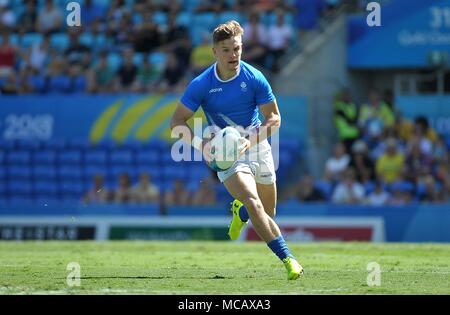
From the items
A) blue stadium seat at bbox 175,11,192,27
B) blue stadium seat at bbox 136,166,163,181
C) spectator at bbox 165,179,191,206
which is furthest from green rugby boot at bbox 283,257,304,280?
blue stadium seat at bbox 175,11,192,27

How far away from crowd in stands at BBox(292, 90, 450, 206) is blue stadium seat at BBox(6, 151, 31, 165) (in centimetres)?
659

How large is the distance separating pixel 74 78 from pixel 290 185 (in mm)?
6182

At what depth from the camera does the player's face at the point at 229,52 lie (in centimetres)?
1157

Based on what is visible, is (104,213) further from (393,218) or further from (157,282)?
(157,282)

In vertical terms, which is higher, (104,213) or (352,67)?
(352,67)

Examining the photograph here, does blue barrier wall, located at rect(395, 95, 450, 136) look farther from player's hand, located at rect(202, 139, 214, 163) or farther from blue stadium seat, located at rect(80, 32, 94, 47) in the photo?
player's hand, located at rect(202, 139, 214, 163)

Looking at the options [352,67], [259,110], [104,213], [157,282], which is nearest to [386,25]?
[352,67]

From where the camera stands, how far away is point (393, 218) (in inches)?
834

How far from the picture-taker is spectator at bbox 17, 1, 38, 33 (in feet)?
95.6

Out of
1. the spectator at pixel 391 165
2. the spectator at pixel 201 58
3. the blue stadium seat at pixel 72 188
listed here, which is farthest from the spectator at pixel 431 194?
the blue stadium seat at pixel 72 188

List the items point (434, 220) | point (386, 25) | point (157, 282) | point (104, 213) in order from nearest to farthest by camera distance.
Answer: point (157, 282), point (434, 220), point (104, 213), point (386, 25)

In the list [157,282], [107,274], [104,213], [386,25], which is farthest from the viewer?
[386,25]

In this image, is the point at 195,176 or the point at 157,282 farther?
the point at 195,176

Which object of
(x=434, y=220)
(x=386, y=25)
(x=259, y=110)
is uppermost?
(x=386, y=25)
